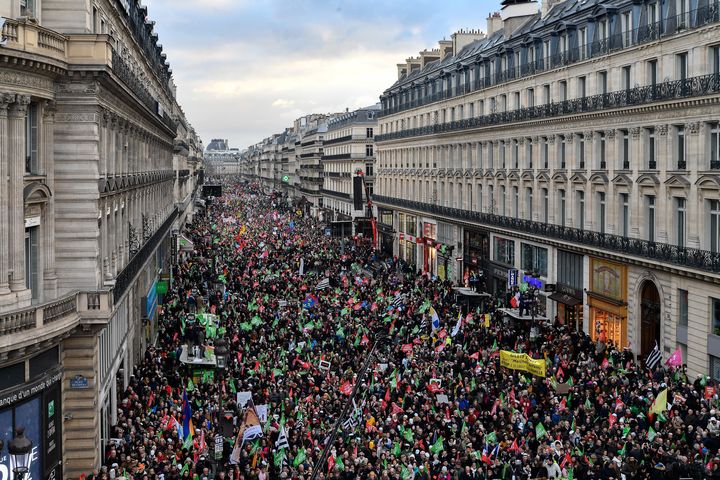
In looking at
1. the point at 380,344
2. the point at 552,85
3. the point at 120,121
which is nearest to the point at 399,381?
the point at 380,344

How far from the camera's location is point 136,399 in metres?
29.5

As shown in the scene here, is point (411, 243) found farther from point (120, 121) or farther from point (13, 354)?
point (13, 354)

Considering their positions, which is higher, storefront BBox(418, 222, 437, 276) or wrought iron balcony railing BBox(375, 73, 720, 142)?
wrought iron balcony railing BBox(375, 73, 720, 142)

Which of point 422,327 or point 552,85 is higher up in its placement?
point 552,85

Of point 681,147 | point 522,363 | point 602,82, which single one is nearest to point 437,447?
point 522,363

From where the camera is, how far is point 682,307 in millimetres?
34625

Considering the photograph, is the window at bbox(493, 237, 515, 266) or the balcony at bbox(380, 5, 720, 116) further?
the window at bbox(493, 237, 515, 266)

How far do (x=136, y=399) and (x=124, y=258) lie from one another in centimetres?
582

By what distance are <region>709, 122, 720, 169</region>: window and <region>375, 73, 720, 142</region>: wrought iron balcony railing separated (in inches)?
52.4

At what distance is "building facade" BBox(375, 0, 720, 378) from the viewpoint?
33.4 meters

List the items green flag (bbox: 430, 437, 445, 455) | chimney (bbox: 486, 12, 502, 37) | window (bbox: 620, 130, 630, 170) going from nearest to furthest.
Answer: green flag (bbox: 430, 437, 445, 455) → window (bbox: 620, 130, 630, 170) → chimney (bbox: 486, 12, 502, 37)

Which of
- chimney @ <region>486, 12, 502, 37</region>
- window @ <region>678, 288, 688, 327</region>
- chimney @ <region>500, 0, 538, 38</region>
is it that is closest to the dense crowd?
window @ <region>678, 288, 688, 327</region>

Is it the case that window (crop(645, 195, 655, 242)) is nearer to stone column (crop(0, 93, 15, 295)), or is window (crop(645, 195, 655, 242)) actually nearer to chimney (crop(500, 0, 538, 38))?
chimney (crop(500, 0, 538, 38))

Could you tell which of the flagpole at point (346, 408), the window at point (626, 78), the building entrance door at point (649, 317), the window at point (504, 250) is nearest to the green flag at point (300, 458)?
the flagpole at point (346, 408)
